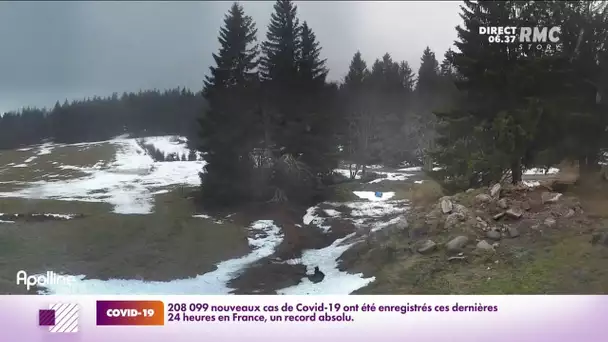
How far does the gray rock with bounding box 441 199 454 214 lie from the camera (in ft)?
8.83

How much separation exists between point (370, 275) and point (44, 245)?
1972mm

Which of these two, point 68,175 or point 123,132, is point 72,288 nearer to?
point 68,175

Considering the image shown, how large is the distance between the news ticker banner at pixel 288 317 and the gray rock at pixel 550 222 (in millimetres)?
438

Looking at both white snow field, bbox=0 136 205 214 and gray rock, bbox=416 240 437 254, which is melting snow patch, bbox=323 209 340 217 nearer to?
gray rock, bbox=416 240 437 254

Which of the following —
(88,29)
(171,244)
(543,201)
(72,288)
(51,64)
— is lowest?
(72,288)

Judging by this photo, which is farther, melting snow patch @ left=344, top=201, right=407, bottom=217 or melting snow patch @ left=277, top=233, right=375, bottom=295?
melting snow patch @ left=344, top=201, right=407, bottom=217

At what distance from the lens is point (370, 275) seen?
102 inches

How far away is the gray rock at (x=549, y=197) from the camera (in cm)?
271

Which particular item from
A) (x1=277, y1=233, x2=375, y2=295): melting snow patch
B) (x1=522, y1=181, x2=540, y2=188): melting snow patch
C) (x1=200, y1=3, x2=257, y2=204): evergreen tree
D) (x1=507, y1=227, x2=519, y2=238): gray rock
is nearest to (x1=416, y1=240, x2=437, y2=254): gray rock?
(x1=277, y1=233, x2=375, y2=295): melting snow patch

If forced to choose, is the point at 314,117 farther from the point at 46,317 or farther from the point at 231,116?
the point at 46,317

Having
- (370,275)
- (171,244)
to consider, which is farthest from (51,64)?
(370,275)
